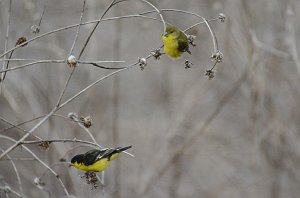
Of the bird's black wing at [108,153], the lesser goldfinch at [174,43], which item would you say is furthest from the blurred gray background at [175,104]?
the bird's black wing at [108,153]

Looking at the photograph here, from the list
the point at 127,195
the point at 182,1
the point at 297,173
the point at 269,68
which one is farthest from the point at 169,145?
the point at 182,1

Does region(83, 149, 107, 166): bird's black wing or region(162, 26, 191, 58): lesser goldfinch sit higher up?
region(162, 26, 191, 58): lesser goldfinch

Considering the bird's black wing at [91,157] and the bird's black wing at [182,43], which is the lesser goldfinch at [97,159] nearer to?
the bird's black wing at [91,157]

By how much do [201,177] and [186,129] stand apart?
3.21 meters

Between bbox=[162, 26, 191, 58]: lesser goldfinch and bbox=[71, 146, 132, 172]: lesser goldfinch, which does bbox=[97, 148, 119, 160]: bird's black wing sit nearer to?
Result: bbox=[71, 146, 132, 172]: lesser goldfinch

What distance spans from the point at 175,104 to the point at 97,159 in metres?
7.28

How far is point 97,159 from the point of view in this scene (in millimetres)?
2338

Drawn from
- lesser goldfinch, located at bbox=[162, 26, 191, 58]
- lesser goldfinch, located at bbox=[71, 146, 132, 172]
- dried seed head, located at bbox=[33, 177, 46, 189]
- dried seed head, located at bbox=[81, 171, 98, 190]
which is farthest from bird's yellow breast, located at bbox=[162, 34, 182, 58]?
dried seed head, located at bbox=[33, 177, 46, 189]

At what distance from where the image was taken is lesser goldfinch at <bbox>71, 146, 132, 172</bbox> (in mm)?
2301

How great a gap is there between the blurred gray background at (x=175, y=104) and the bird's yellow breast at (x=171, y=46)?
0.51 m

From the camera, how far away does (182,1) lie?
1048cm

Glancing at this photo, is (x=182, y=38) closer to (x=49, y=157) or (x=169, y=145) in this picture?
(x=49, y=157)

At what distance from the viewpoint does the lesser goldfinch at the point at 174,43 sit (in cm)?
239

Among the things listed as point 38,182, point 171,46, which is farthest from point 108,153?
point 171,46
